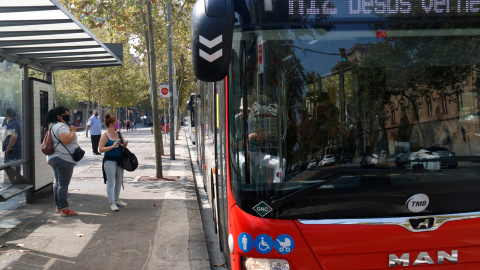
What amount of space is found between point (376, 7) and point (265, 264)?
1875mm

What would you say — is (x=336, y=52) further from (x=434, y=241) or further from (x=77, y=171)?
(x=77, y=171)

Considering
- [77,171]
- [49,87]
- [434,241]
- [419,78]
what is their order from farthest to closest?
[77,171]
[49,87]
[419,78]
[434,241]

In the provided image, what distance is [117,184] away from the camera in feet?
29.3

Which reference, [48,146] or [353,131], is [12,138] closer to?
[48,146]

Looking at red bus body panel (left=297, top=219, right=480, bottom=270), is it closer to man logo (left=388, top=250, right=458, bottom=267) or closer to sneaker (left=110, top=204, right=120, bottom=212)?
man logo (left=388, top=250, right=458, bottom=267)

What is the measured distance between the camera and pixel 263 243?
328 centimetres

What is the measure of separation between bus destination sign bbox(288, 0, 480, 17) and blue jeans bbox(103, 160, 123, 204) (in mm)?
6000

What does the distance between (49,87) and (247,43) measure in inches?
315

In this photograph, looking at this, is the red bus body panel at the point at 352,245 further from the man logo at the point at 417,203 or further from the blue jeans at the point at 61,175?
the blue jeans at the point at 61,175

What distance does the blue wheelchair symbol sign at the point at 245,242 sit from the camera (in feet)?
10.9

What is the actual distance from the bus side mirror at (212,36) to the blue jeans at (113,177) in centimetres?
577

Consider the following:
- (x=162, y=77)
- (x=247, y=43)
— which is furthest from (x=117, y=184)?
(x=162, y=77)

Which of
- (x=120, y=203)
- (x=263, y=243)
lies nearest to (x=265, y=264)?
(x=263, y=243)

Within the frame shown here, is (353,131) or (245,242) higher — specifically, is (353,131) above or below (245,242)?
above
